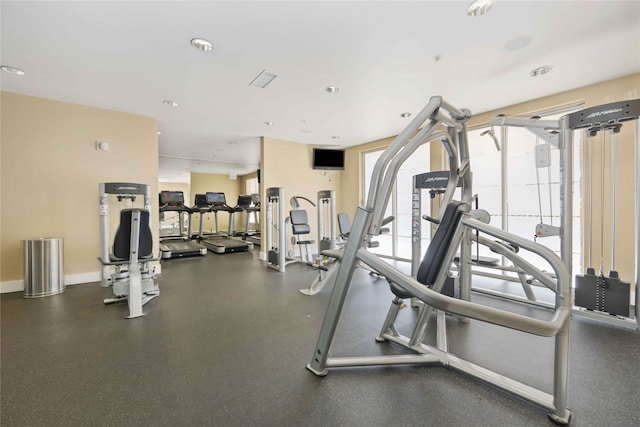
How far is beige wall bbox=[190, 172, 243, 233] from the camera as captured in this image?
35.7ft

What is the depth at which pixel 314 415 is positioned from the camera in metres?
1.46

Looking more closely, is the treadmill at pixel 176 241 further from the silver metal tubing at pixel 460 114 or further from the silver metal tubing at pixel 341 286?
the silver metal tubing at pixel 460 114

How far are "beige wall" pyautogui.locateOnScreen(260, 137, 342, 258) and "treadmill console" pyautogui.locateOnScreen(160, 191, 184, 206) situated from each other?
9.63 ft

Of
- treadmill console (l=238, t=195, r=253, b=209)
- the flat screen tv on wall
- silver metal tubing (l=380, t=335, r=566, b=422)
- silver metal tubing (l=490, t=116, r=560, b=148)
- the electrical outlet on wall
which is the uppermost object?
the flat screen tv on wall

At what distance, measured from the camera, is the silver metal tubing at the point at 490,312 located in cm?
111

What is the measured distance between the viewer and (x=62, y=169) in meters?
3.88

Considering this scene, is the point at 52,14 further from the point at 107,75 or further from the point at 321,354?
the point at 321,354

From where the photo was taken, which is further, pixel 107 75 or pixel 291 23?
pixel 107 75

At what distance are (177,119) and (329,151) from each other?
11.5 ft

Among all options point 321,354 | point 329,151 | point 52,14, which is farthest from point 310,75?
point 329,151

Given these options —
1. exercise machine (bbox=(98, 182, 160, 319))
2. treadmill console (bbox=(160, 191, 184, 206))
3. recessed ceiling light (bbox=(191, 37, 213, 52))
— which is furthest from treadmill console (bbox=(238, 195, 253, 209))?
recessed ceiling light (bbox=(191, 37, 213, 52))

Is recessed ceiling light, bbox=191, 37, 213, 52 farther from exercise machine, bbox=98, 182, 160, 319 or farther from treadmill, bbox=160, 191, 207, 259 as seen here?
treadmill, bbox=160, 191, 207, 259

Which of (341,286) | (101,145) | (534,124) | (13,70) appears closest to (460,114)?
(341,286)

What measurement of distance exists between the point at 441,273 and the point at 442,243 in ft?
0.72
